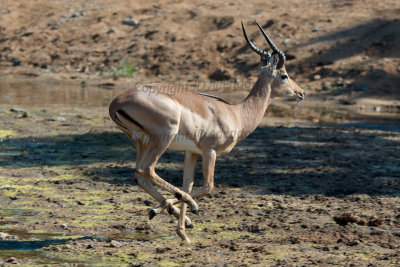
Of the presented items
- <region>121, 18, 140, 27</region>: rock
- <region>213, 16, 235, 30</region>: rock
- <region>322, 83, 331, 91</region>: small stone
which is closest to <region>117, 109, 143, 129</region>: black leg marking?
<region>322, 83, 331, 91</region>: small stone

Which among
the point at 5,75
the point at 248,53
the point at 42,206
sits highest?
the point at 42,206

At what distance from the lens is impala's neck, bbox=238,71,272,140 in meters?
7.32

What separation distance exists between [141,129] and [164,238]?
115 cm

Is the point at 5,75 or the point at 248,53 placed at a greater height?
the point at 248,53

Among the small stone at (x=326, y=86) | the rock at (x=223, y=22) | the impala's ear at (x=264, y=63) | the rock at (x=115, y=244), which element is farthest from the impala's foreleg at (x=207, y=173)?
the rock at (x=223, y=22)

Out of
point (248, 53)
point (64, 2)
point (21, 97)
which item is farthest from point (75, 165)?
point (64, 2)

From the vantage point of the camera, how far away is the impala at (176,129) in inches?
250

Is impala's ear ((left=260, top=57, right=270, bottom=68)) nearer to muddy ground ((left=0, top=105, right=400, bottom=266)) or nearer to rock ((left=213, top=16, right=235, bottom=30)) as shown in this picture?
muddy ground ((left=0, top=105, right=400, bottom=266))

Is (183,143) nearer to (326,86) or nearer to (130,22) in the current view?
(326,86)

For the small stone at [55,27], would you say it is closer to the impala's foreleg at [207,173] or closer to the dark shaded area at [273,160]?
the dark shaded area at [273,160]

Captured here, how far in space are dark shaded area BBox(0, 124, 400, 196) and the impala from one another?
7.23 feet

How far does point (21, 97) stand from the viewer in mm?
18266

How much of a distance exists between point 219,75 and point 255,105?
13.8 metres

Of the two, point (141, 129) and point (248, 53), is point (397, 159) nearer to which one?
point (141, 129)
